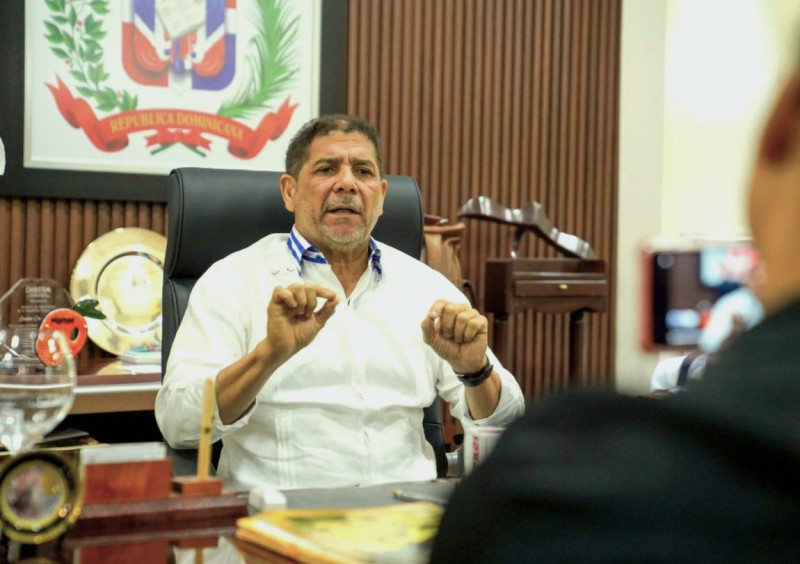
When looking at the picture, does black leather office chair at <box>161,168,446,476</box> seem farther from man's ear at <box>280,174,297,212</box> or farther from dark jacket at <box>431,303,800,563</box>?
dark jacket at <box>431,303,800,563</box>

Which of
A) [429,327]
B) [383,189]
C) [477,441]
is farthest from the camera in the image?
[383,189]

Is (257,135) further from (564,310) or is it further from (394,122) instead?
(564,310)

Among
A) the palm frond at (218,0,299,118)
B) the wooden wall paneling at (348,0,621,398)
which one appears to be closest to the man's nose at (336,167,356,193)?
the palm frond at (218,0,299,118)

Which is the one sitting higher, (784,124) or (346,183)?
(346,183)

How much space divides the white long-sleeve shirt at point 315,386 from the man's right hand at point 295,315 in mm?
192

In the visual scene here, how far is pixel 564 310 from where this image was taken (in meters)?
3.34

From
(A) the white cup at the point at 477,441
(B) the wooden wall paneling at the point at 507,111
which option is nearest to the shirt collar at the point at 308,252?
(A) the white cup at the point at 477,441

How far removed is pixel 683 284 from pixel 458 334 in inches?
51.4

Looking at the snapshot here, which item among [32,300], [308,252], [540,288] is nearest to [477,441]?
[308,252]

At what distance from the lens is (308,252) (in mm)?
2088

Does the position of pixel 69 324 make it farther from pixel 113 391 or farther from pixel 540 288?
pixel 540 288

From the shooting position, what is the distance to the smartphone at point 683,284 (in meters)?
0.41

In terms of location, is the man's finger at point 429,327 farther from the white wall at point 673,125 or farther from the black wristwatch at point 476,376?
the white wall at point 673,125

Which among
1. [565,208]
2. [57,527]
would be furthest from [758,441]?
[565,208]
